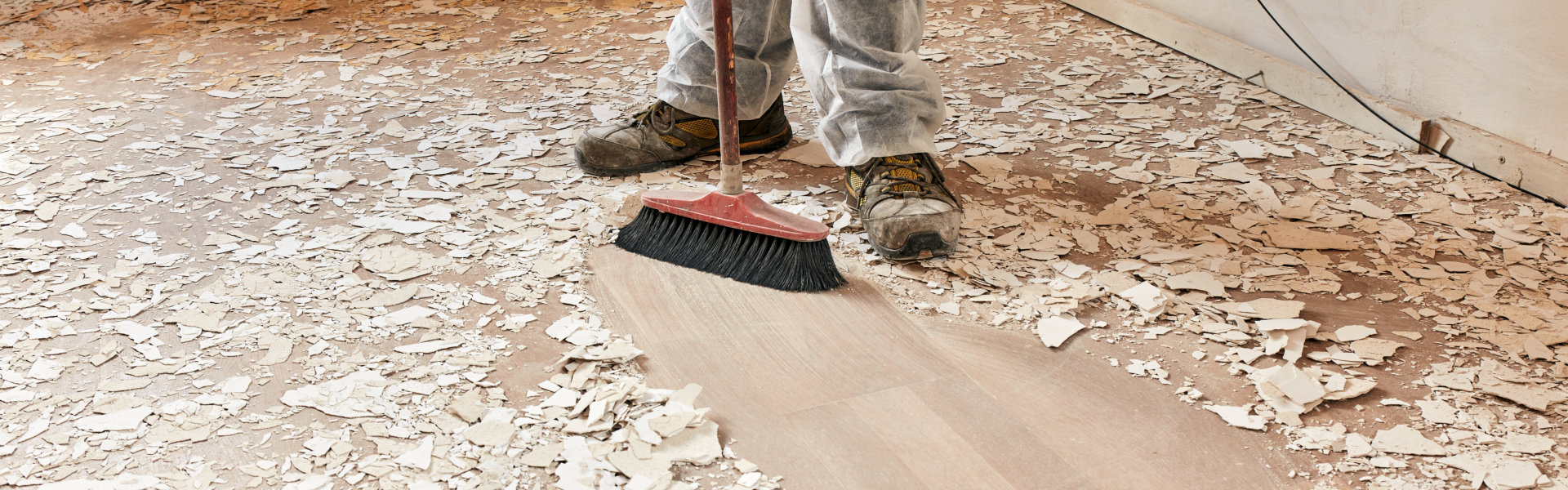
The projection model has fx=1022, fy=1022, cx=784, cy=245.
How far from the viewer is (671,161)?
202cm

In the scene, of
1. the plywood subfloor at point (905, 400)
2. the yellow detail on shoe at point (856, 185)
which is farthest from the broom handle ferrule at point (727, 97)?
the yellow detail on shoe at point (856, 185)

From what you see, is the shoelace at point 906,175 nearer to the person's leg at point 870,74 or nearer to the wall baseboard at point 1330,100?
the person's leg at point 870,74

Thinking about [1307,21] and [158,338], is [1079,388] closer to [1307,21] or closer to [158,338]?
[158,338]

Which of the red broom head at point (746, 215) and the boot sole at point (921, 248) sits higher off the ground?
the red broom head at point (746, 215)

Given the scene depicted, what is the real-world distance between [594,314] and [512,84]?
1.22 metres

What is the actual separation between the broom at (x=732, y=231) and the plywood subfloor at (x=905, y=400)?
0.03m

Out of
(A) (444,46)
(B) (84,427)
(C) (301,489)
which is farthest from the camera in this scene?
(A) (444,46)

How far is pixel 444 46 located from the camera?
2.82 m

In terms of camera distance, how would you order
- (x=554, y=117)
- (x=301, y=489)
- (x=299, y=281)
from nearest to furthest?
(x=301, y=489) < (x=299, y=281) < (x=554, y=117)

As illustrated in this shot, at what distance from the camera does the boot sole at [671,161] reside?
78.0 inches

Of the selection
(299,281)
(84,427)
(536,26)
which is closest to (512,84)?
(536,26)

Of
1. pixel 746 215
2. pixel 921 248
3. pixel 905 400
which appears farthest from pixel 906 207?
pixel 905 400

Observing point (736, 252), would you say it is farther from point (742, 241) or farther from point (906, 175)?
point (906, 175)

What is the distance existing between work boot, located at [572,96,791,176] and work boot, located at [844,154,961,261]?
0.35 meters
